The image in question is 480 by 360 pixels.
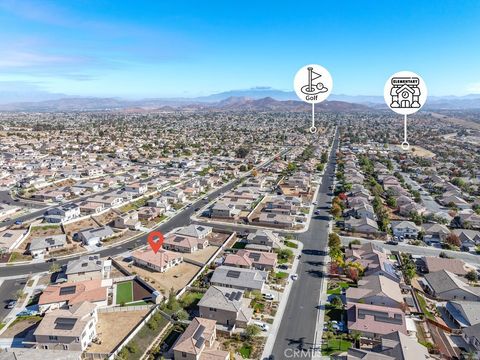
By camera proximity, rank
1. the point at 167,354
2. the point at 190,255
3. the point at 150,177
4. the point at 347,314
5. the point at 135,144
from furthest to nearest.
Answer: the point at 135,144
the point at 150,177
the point at 190,255
the point at 347,314
the point at 167,354

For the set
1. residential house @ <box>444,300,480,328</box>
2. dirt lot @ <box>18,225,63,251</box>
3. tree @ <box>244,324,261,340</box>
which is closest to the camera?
tree @ <box>244,324,261,340</box>

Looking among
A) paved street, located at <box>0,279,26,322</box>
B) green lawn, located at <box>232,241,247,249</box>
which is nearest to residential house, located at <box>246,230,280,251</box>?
green lawn, located at <box>232,241,247,249</box>

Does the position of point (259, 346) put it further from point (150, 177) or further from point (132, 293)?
point (150, 177)

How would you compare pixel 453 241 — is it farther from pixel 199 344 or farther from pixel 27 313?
pixel 27 313

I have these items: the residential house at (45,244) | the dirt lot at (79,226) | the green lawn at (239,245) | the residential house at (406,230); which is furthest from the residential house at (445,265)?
the dirt lot at (79,226)

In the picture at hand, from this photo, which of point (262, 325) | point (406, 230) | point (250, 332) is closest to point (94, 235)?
point (262, 325)

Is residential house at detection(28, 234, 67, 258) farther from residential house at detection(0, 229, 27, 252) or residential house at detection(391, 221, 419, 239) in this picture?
residential house at detection(391, 221, 419, 239)

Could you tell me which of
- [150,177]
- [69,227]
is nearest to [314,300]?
[69,227]
